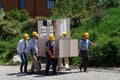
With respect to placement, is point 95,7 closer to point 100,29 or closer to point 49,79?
point 100,29

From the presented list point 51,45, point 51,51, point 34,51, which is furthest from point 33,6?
point 51,51

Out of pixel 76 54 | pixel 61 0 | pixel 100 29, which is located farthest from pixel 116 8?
pixel 76 54

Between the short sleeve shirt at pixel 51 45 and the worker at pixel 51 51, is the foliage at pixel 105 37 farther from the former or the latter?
the short sleeve shirt at pixel 51 45

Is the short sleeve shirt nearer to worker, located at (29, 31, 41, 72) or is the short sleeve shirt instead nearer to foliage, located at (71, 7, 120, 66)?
worker, located at (29, 31, 41, 72)

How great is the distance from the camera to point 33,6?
57.9 meters

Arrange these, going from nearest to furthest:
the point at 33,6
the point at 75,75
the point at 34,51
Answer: the point at 75,75 → the point at 34,51 → the point at 33,6

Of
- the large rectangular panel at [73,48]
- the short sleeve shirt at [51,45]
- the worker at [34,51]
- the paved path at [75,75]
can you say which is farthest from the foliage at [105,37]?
the short sleeve shirt at [51,45]

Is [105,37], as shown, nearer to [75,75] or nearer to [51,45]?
[51,45]

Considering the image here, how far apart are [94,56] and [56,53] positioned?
3967 mm

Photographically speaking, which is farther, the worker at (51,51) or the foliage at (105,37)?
the foliage at (105,37)

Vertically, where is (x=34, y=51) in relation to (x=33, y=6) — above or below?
below

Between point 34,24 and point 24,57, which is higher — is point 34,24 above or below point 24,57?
above

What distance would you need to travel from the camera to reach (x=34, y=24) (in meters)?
37.4

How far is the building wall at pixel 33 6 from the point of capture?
57.6 m
